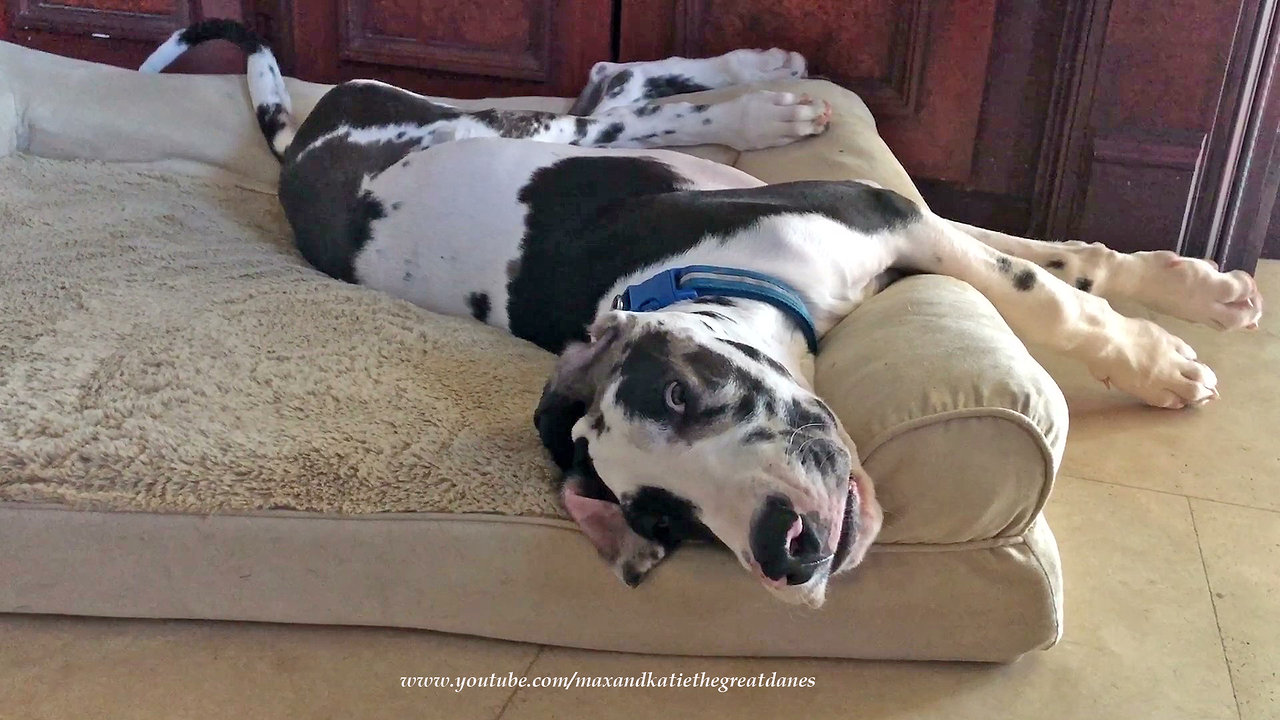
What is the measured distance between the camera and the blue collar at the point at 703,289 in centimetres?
185

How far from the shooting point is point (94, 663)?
1.81 meters

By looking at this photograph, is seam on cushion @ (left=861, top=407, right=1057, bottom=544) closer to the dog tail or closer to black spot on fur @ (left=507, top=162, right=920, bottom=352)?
black spot on fur @ (left=507, top=162, right=920, bottom=352)

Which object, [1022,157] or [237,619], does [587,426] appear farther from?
[1022,157]

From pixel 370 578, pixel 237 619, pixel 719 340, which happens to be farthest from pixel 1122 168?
pixel 237 619

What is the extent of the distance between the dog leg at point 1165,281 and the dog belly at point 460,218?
761 mm

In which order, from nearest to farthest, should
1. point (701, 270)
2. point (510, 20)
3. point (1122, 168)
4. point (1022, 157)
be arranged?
point (701, 270)
point (1122, 168)
point (1022, 157)
point (510, 20)

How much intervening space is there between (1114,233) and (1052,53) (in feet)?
1.82

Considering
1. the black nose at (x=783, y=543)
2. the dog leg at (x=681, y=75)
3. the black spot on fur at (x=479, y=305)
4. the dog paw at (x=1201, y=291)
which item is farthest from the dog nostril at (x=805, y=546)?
the dog leg at (x=681, y=75)

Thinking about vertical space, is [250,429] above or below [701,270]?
below

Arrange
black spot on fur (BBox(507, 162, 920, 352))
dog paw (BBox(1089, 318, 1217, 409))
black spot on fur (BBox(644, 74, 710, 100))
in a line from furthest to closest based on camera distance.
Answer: black spot on fur (BBox(644, 74, 710, 100)) < dog paw (BBox(1089, 318, 1217, 409)) < black spot on fur (BBox(507, 162, 920, 352))

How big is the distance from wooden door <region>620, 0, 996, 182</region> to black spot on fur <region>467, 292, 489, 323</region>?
144cm

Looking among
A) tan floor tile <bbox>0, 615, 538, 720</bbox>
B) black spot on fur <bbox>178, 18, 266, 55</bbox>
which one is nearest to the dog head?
tan floor tile <bbox>0, 615, 538, 720</bbox>

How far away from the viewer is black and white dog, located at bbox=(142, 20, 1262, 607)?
1.50 metres

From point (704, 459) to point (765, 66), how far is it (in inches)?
80.8
